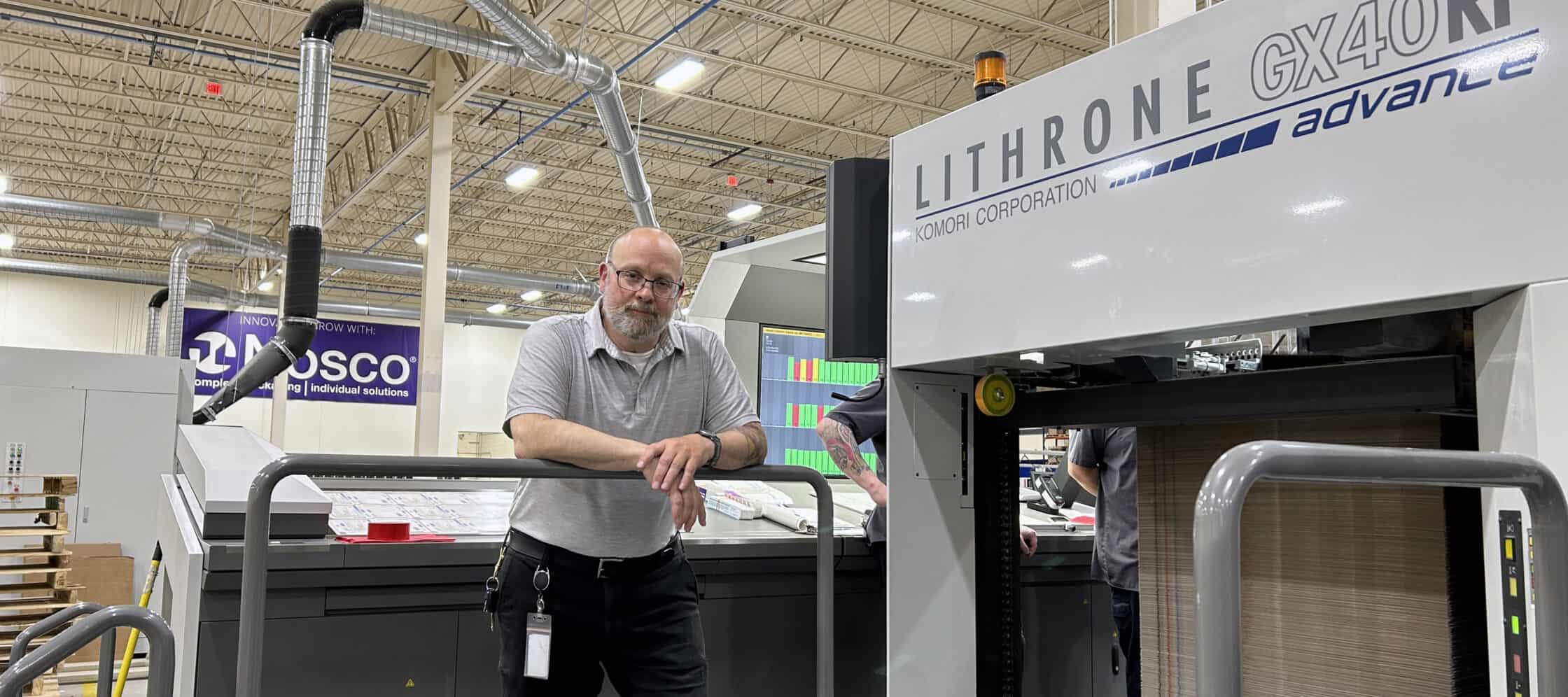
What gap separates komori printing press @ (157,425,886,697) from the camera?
2.74m

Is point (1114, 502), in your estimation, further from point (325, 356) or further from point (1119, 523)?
point (325, 356)

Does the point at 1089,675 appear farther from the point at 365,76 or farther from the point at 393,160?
the point at 393,160

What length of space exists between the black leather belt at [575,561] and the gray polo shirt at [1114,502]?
1.40m

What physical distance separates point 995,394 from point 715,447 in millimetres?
630

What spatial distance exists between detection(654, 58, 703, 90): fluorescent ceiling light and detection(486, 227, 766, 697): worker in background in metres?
7.54

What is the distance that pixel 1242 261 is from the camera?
148cm

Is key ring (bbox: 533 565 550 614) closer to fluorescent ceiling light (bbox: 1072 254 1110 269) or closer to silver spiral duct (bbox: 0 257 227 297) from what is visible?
fluorescent ceiling light (bbox: 1072 254 1110 269)

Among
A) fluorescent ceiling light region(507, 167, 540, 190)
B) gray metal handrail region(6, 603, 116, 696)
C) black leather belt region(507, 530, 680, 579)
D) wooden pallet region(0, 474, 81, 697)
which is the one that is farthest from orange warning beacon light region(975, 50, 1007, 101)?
fluorescent ceiling light region(507, 167, 540, 190)

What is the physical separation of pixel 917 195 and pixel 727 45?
8991 millimetres

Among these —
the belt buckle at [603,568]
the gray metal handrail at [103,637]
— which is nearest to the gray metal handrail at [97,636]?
the gray metal handrail at [103,637]

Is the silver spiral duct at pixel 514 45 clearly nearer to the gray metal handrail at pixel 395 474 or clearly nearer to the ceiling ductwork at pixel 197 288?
the gray metal handrail at pixel 395 474

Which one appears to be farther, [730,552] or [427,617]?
[730,552]

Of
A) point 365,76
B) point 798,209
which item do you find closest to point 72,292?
point 365,76

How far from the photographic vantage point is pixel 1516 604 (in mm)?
1237
